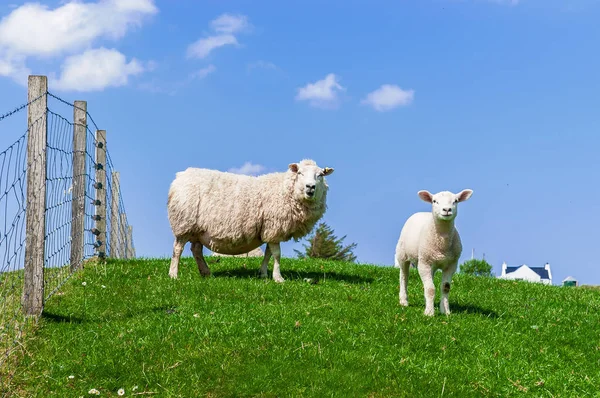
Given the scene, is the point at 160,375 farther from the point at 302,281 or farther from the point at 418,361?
the point at 302,281

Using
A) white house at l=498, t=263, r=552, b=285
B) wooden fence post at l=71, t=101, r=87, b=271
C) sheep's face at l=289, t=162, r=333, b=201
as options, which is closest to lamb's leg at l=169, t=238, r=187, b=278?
wooden fence post at l=71, t=101, r=87, b=271

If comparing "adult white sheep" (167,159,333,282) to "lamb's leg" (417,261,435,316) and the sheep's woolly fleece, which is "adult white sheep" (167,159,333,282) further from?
"lamb's leg" (417,261,435,316)

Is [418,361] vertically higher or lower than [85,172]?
lower

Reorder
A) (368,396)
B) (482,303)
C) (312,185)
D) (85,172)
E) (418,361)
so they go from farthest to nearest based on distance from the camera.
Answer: (85,172), (312,185), (482,303), (418,361), (368,396)

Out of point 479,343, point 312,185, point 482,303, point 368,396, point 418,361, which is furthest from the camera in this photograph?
point 312,185

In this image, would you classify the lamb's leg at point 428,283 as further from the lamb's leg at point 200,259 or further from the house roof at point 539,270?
the house roof at point 539,270

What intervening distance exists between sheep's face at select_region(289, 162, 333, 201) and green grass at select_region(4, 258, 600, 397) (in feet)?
6.40

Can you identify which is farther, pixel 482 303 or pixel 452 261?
pixel 482 303

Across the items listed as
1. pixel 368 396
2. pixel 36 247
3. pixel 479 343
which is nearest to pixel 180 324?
pixel 36 247

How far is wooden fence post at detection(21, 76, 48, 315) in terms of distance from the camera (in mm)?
10047

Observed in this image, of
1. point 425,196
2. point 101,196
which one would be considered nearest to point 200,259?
point 101,196

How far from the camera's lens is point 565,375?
30.4 ft

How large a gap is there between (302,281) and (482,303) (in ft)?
11.6

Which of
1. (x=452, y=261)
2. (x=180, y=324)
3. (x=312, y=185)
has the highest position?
(x=312, y=185)
